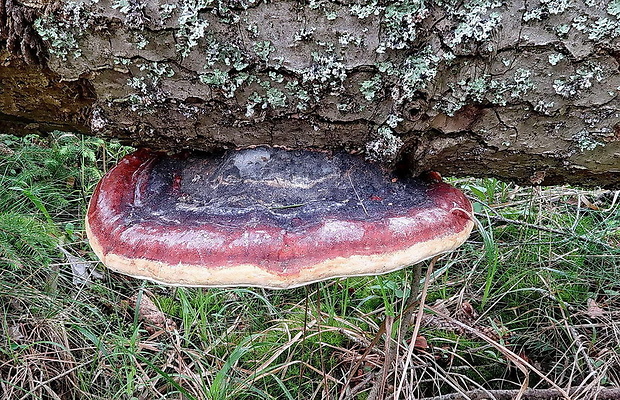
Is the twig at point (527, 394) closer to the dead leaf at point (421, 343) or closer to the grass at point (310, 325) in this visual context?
the grass at point (310, 325)

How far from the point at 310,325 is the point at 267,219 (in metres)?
1.40

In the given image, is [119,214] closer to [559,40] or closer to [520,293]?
[559,40]

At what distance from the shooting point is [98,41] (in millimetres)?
1461

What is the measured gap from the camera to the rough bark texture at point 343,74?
4.59 feet

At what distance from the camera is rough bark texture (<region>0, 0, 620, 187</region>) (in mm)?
1399

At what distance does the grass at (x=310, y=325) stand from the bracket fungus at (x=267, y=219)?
0.81 meters

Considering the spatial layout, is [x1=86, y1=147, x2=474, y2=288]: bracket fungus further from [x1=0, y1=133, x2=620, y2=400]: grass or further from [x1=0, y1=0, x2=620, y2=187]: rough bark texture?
[x1=0, y1=133, x2=620, y2=400]: grass

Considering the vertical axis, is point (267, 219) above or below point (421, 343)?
above

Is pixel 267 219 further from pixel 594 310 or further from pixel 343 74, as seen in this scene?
pixel 594 310

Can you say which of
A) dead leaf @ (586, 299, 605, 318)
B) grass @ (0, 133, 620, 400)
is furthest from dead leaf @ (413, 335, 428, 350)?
dead leaf @ (586, 299, 605, 318)

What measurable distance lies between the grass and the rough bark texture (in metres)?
0.89

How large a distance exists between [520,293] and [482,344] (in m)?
0.43

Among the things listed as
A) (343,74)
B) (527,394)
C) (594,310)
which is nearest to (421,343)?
(527,394)

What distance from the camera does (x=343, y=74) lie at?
4.88 ft
